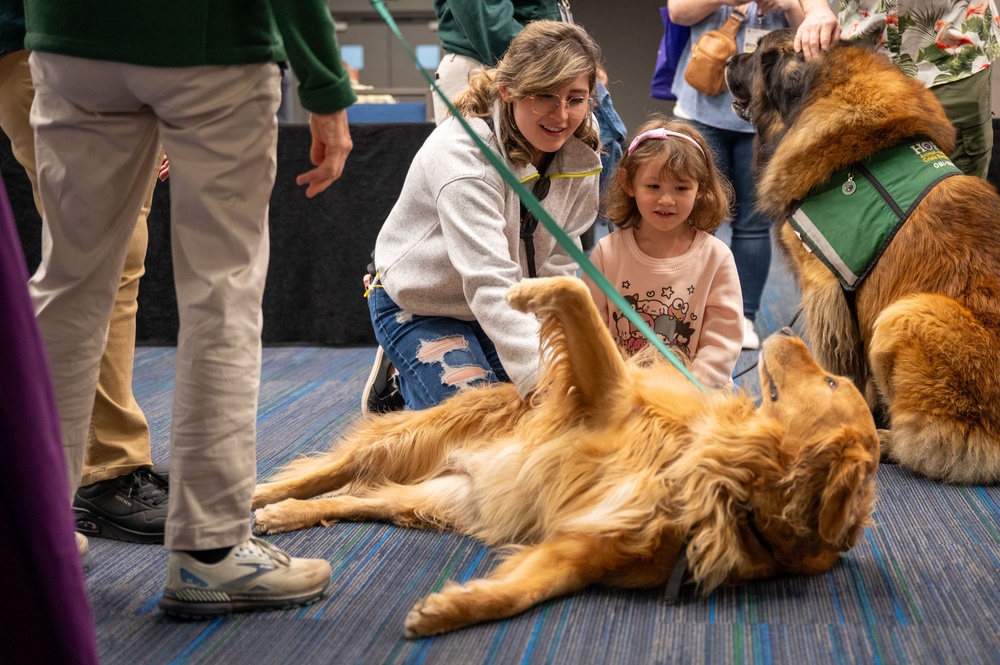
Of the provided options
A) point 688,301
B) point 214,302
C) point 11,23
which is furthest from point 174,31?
point 688,301

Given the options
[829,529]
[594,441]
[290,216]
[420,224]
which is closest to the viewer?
[829,529]

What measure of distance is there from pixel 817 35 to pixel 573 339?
172 centimetres

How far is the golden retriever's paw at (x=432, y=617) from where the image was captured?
4.85 ft

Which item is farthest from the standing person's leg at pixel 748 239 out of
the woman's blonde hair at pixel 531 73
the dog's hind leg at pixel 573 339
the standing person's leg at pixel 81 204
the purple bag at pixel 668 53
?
the standing person's leg at pixel 81 204

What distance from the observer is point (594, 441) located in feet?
5.93

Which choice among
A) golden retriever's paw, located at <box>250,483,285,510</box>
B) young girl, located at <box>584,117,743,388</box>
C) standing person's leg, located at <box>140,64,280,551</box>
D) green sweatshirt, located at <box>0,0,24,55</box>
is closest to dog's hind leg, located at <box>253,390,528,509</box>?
golden retriever's paw, located at <box>250,483,285,510</box>

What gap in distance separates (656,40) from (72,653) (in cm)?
810

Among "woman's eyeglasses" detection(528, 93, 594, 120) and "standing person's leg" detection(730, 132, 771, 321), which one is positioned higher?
"woman's eyeglasses" detection(528, 93, 594, 120)

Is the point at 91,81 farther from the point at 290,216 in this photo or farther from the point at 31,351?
the point at 290,216

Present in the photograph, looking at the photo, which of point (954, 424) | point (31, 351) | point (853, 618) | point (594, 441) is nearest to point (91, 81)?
point (31, 351)

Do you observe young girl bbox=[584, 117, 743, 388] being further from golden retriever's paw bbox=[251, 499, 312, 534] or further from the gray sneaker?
the gray sneaker

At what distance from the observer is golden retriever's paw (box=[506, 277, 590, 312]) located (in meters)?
1.74

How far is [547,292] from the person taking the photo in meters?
1.74

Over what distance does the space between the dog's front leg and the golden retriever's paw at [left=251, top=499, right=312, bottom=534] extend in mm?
569
